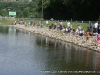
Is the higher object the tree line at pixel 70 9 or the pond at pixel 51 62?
the tree line at pixel 70 9

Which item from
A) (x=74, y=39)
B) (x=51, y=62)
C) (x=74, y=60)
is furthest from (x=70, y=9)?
(x=51, y=62)

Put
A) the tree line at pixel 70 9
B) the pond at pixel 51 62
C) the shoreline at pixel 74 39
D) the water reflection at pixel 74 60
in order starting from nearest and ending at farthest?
the pond at pixel 51 62, the water reflection at pixel 74 60, the shoreline at pixel 74 39, the tree line at pixel 70 9

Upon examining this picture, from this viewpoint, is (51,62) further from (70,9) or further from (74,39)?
(70,9)

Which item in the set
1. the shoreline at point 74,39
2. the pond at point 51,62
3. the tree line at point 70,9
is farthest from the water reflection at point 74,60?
the tree line at point 70,9

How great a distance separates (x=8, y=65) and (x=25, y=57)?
16.0 ft

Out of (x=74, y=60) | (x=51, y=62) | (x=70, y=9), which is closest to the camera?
(x=51, y=62)

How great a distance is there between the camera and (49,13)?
351ft

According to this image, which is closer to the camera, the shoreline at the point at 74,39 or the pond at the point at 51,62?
the pond at the point at 51,62

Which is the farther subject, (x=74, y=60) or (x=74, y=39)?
(x=74, y=39)

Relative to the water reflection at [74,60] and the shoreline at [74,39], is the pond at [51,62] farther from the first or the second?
the shoreline at [74,39]

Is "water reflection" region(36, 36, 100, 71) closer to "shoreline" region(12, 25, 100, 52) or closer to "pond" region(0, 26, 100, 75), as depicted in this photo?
"pond" region(0, 26, 100, 75)

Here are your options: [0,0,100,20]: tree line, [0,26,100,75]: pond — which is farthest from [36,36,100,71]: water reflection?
[0,0,100,20]: tree line

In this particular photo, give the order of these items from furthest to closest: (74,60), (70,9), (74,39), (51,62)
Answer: (70,9) → (74,39) → (74,60) → (51,62)

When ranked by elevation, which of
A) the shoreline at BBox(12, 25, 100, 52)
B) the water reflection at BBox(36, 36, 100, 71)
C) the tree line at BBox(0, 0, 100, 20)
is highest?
the tree line at BBox(0, 0, 100, 20)
